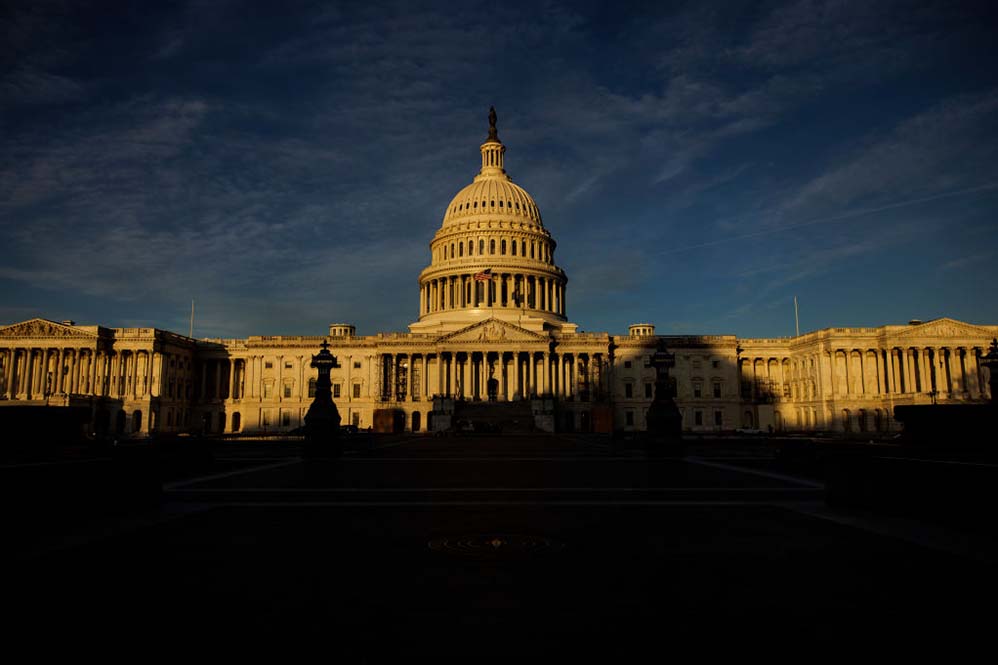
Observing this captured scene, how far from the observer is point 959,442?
671 inches

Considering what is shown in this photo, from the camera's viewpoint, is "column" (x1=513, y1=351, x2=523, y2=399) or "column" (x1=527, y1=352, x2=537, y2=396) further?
"column" (x1=513, y1=351, x2=523, y2=399)

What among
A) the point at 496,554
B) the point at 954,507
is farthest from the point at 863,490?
the point at 496,554

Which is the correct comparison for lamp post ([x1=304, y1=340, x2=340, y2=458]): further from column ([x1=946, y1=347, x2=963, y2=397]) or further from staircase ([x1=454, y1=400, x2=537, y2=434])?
column ([x1=946, y1=347, x2=963, y2=397])

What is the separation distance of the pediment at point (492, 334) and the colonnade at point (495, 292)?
17193 millimetres

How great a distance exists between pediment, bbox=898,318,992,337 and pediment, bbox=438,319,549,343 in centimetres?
5456

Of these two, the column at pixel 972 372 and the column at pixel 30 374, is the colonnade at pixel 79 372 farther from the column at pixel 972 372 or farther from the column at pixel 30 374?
the column at pixel 972 372

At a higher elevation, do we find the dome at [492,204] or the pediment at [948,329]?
the dome at [492,204]

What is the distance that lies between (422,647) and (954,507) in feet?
36.7

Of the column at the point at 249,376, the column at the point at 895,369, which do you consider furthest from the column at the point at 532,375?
the column at the point at 895,369

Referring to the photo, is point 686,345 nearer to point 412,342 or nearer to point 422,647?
point 412,342

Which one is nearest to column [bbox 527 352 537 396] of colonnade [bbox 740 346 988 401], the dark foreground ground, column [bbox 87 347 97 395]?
colonnade [bbox 740 346 988 401]

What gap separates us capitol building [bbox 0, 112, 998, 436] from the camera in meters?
100

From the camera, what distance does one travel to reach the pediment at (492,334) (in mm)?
107312

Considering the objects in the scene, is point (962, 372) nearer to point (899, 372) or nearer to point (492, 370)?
point (899, 372)
